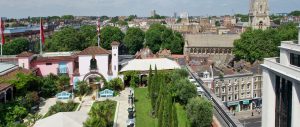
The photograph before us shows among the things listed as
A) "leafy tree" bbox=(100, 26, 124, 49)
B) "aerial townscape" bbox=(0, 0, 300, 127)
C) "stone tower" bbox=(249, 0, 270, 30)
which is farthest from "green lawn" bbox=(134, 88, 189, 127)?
"stone tower" bbox=(249, 0, 270, 30)

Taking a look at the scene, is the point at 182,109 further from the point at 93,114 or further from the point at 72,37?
the point at 72,37

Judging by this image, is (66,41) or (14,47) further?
(14,47)

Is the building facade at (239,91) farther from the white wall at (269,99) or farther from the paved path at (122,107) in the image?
the white wall at (269,99)

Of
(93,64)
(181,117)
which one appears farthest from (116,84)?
(181,117)

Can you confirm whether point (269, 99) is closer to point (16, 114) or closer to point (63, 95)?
point (16, 114)

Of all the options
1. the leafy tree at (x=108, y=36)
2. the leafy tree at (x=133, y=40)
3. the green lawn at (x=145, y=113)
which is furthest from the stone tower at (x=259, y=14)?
the green lawn at (x=145, y=113)

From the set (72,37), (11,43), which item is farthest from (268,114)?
(11,43)

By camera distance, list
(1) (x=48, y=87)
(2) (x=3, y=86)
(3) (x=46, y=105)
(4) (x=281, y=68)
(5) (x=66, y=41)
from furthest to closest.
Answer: (5) (x=66, y=41) < (1) (x=48, y=87) < (3) (x=46, y=105) < (2) (x=3, y=86) < (4) (x=281, y=68)

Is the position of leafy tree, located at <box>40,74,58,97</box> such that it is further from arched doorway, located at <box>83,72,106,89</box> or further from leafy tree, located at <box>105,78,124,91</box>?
leafy tree, located at <box>105,78,124,91</box>
